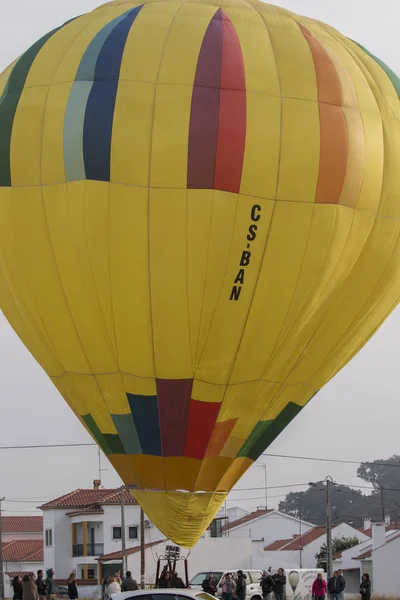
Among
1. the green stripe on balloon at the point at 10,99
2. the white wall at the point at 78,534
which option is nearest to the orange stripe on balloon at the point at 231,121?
the green stripe on balloon at the point at 10,99

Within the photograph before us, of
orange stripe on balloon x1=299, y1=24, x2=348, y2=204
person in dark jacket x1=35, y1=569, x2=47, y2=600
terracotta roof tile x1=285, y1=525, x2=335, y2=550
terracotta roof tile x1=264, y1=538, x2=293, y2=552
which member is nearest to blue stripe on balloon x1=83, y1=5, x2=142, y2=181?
orange stripe on balloon x1=299, y1=24, x2=348, y2=204

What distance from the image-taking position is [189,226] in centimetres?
1766

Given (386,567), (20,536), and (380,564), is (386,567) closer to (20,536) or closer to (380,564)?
(380,564)

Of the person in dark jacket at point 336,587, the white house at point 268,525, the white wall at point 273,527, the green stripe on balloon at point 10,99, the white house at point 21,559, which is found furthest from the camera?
the white wall at point 273,527

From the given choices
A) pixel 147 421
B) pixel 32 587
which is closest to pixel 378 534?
pixel 32 587

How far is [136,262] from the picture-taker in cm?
1777

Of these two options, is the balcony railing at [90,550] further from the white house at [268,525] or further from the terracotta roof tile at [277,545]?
the white house at [268,525]

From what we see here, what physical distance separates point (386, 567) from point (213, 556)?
8242mm

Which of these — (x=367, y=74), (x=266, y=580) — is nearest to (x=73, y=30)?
(x=367, y=74)

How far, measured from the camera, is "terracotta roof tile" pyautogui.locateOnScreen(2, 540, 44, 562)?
73.6 metres

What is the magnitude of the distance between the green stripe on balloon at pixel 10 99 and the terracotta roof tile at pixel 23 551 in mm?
56348

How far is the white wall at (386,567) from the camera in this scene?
55.4 metres

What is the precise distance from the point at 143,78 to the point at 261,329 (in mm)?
4134

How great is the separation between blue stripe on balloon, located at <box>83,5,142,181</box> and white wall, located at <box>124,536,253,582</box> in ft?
122
